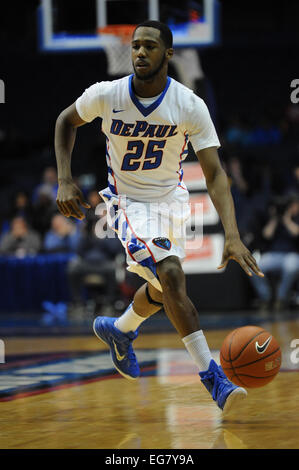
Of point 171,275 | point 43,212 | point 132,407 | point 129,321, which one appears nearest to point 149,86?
point 171,275

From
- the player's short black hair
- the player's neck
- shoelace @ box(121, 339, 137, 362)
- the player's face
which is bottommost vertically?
shoelace @ box(121, 339, 137, 362)

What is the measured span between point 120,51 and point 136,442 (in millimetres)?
9235

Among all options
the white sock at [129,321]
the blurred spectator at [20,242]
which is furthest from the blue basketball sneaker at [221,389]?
the blurred spectator at [20,242]

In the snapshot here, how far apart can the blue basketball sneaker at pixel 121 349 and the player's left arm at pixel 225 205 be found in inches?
48.6

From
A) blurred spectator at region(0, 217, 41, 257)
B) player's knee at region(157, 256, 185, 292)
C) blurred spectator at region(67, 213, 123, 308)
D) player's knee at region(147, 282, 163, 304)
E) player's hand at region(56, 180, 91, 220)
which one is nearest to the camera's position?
player's knee at region(157, 256, 185, 292)

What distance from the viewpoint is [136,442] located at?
348cm

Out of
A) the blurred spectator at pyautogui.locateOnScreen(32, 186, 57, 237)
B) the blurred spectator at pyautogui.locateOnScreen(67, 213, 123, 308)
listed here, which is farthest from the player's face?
the blurred spectator at pyautogui.locateOnScreen(32, 186, 57, 237)

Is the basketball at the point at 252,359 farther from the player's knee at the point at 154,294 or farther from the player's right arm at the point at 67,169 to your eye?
the player's right arm at the point at 67,169

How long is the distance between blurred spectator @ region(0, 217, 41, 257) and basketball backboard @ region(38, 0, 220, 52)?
336 centimetres

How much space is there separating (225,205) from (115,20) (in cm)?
816

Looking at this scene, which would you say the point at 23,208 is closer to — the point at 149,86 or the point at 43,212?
the point at 43,212

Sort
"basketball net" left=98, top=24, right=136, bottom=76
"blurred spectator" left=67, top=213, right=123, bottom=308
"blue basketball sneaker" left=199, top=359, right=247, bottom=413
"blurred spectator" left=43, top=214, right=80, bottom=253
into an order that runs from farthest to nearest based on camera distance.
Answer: "blurred spectator" left=43, top=214, right=80, bottom=253
"blurred spectator" left=67, top=213, right=123, bottom=308
"basketball net" left=98, top=24, right=136, bottom=76
"blue basketball sneaker" left=199, top=359, right=247, bottom=413

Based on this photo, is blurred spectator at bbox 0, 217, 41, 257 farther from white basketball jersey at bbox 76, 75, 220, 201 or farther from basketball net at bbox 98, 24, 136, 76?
white basketball jersey at bbox 76, 75, 220, 201

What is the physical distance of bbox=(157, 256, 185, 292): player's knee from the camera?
14.3 feet
